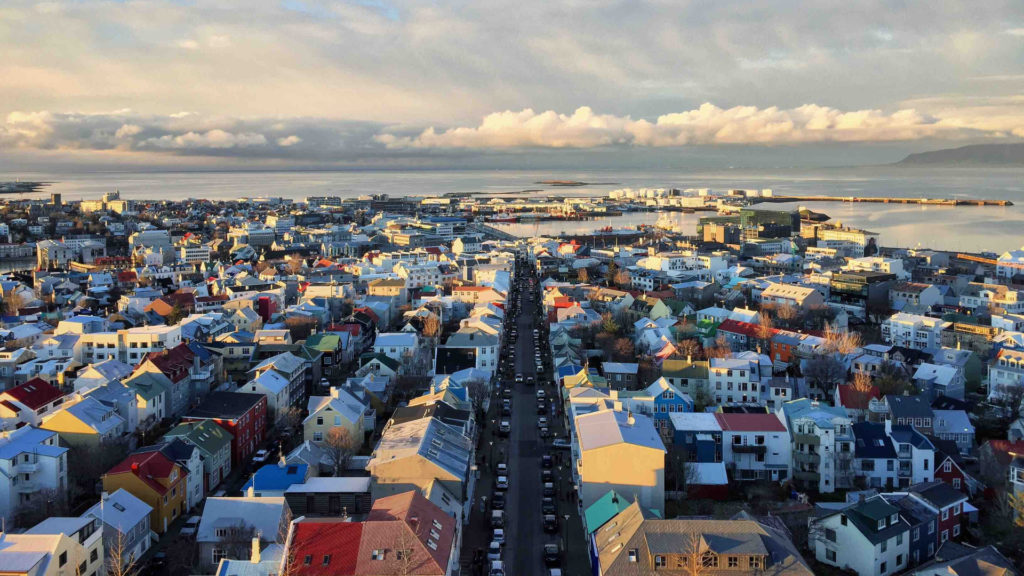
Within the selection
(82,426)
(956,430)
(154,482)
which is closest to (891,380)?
(956,430)

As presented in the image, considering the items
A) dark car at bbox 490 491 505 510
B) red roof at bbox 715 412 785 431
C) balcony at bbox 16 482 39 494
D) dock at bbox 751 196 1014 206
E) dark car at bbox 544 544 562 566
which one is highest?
dock at bbox 751 196 1014 206

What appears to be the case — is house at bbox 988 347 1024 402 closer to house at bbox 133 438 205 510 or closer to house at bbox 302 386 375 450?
house at bbox 302 386 375 450

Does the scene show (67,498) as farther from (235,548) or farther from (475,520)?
(475,520)

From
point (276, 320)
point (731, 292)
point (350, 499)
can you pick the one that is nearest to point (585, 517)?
point (350, 499)

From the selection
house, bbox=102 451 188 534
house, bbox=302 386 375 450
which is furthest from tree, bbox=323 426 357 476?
house, bbox=102 451 188 534

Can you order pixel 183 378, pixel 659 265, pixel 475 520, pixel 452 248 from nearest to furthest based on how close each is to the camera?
pixel 475 520, pixel 183 378, pixel 659 265, pixel 452 248

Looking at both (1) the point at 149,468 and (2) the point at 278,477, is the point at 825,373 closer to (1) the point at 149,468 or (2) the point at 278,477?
(2) the point at 278,477

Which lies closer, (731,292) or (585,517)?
(585,517)
